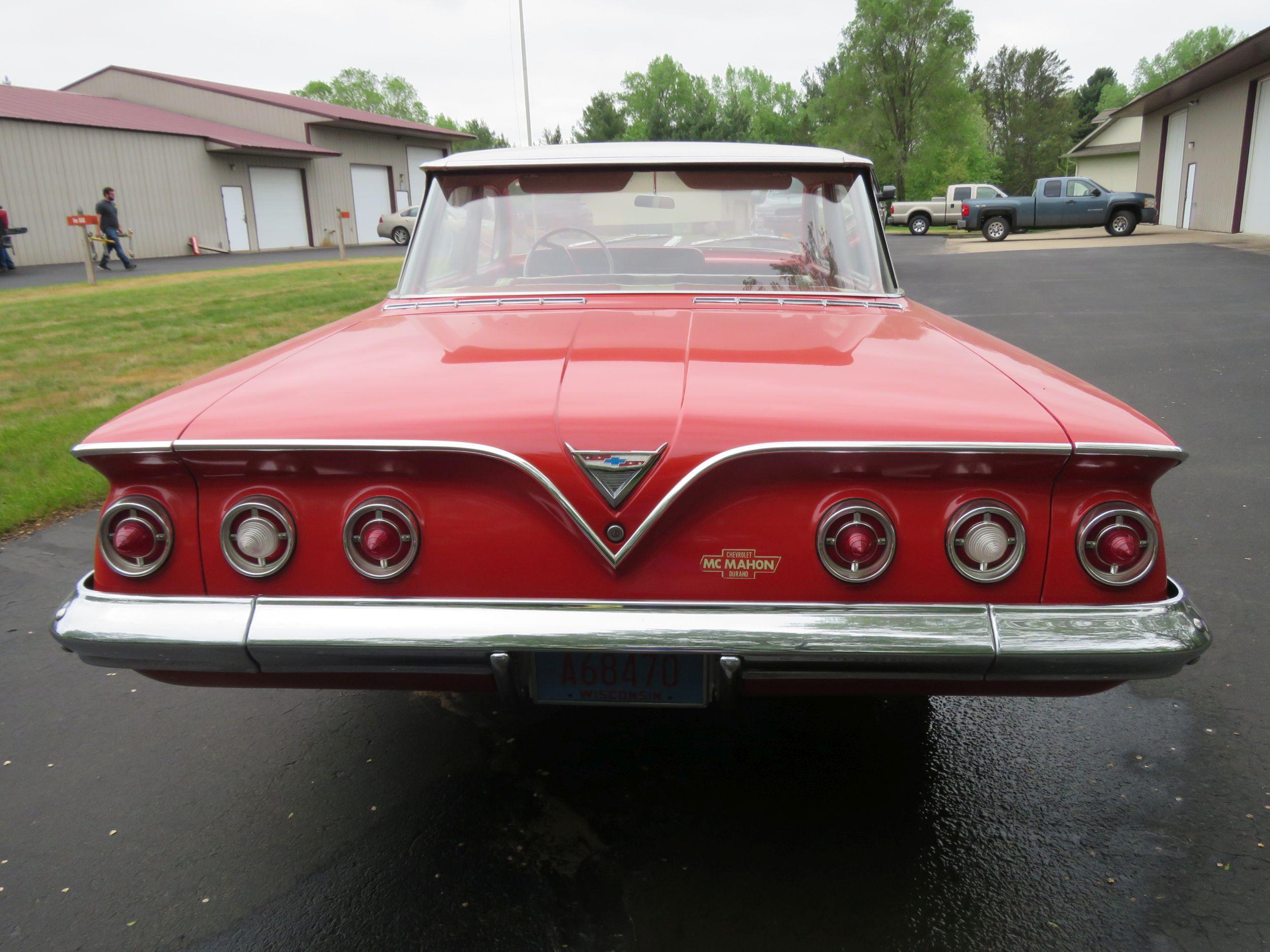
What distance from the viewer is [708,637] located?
193cm

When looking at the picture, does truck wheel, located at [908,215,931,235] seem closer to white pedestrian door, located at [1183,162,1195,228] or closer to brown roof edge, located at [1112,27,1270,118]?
brown roof edge, located at [1112,27,1270,118]

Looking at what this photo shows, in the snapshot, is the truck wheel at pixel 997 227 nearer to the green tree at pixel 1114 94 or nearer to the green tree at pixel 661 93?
the green tree at pixel 661 93

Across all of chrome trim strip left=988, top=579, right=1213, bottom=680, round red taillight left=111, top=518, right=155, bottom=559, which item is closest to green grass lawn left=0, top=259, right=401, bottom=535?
round red taillight left=111, top=518, right=155, bottom=559

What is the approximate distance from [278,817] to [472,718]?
2.14ft

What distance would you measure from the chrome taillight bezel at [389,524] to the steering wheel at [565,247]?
1449mm

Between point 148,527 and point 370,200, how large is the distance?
39057mm

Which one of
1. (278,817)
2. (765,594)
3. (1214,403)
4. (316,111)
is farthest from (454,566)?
(316,111)

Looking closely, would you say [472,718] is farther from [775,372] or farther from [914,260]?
[914,260]

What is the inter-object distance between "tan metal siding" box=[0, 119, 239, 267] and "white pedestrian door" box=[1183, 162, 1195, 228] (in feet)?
97.6

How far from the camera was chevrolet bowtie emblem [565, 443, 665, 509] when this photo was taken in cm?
190

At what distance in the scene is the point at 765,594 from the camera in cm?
199

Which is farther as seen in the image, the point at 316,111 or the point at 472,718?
the point at 316,111

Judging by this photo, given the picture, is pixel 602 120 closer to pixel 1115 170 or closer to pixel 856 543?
pixel 1115 170

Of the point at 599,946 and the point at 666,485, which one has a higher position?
the point at 666,485
